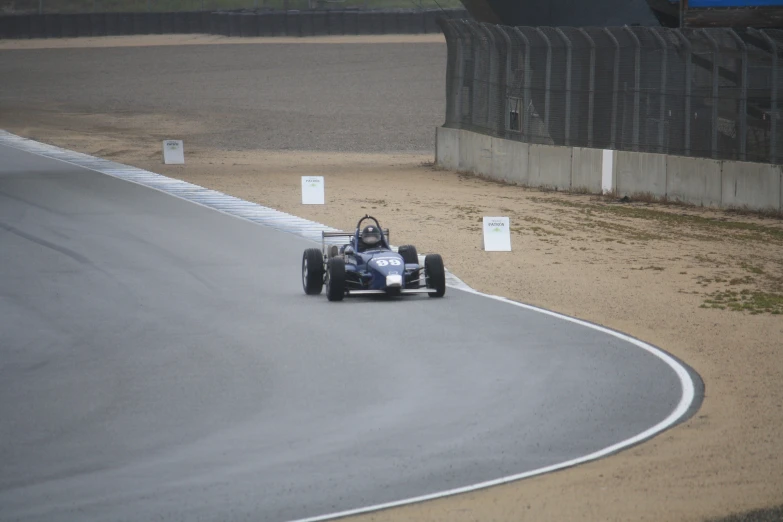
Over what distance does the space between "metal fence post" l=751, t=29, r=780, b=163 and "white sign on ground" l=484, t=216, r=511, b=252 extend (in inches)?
269

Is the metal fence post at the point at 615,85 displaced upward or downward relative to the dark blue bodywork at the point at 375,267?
upward

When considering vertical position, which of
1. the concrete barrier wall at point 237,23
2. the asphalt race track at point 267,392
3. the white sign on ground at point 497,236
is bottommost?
the asphalt race track at point 267,392

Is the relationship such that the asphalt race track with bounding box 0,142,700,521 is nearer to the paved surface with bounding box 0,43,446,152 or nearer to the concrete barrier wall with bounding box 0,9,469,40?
the paved surface with bounding box 0,43,446,152

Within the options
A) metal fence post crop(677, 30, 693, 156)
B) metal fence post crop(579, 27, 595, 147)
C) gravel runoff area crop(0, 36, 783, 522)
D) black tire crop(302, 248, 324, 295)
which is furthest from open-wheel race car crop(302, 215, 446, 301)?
metal fence post crop(579, 27, 595, 147)

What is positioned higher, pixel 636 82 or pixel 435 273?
pixel 636 82

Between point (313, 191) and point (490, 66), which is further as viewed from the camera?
point (490, 66)

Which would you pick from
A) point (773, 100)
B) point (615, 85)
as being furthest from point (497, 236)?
point (615, 85)

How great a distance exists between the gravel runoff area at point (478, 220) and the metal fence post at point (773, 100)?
138 centimetres

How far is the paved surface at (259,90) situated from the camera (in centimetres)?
4088

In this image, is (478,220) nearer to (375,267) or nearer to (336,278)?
(375,267)

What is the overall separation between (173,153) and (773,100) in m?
14.9

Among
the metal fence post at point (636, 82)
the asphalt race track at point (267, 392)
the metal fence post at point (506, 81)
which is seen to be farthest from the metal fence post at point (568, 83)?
the asphalt race track at point (267, 392)

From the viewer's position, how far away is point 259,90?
52.8 m

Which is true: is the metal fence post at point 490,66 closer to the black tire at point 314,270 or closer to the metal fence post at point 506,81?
the metal fence post at point 506,81
